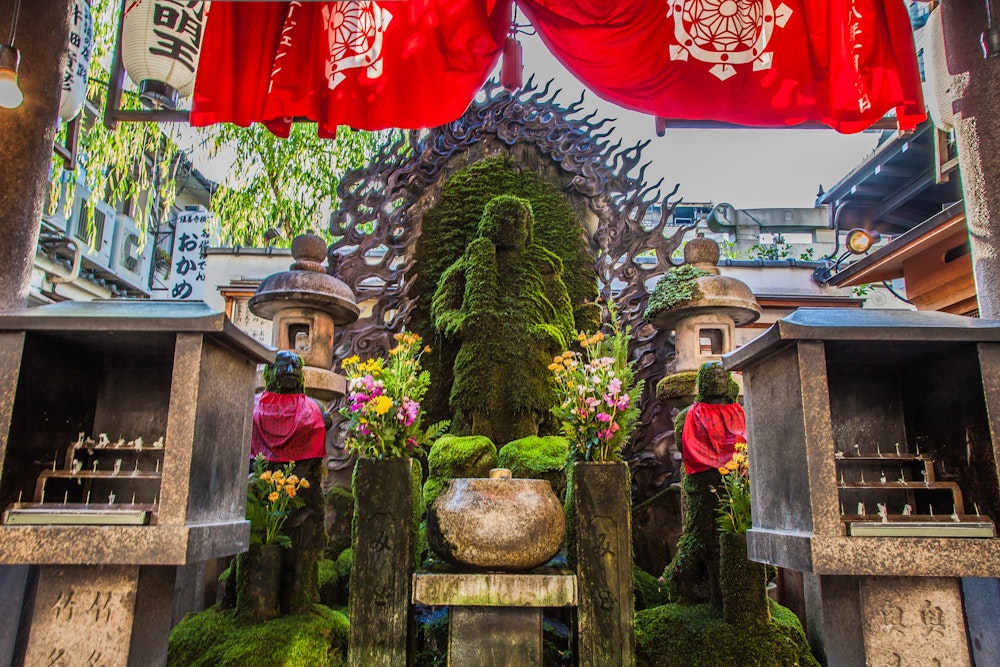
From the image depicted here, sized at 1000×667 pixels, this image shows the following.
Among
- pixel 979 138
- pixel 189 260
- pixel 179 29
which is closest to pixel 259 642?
pixel 179 29

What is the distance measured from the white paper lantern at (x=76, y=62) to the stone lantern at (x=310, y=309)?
3010 mm

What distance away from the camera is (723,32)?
6.01 meters

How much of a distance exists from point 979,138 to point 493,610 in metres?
5.10

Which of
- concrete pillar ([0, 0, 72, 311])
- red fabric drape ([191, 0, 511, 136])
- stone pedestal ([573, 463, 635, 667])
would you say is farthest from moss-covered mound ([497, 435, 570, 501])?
concrete pillar ([0, 0, 72, 311])

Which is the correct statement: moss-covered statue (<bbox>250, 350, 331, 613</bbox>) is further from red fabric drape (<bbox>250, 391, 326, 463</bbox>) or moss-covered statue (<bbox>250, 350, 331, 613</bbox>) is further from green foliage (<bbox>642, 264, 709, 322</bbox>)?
green foliage (<bbox>642, 264, 709, 322</bbox>)

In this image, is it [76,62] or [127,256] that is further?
[127,256]

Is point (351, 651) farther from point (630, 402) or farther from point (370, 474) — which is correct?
point (630, 402)

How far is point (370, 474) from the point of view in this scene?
18.0 feet

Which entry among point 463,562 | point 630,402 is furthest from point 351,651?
point 630,402

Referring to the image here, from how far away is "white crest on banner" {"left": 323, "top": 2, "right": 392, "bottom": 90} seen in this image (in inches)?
243

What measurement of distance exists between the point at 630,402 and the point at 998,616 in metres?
2.97

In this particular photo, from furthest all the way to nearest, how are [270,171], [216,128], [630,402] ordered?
1. [270,171]
2. [216,128]
3. [630,402]

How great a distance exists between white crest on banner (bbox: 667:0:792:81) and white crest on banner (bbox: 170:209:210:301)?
41.4 ft

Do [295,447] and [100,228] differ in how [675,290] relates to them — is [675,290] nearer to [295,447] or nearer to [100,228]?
[295,447]
